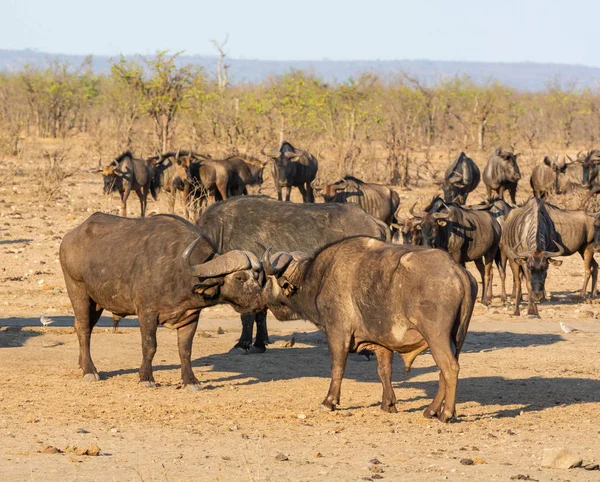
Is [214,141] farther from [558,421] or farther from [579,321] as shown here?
[558,421]

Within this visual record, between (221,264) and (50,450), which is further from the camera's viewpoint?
(221,264)

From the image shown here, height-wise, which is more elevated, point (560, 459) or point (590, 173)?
point (590, 173)

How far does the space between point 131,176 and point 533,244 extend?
36.0 feet

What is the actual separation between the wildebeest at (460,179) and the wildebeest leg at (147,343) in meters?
14.9

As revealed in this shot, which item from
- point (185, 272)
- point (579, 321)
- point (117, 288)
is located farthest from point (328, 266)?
point (579, 321)

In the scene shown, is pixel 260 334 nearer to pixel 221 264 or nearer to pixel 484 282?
pixel 221 264

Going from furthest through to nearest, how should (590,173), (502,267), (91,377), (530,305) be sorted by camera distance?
(590,173), (502,267), (530,305), (91,377)

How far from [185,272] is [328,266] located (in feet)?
4.26

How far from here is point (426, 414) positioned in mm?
8078

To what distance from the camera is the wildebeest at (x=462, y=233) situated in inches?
626

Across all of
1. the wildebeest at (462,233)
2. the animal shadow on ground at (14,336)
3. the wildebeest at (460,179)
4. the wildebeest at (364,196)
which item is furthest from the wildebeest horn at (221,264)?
the wildebeest at (460,179)

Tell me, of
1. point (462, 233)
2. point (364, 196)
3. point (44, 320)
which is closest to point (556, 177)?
point (364, 196)

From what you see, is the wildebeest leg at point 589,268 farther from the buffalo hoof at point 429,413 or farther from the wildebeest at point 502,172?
the buffalo hoof at point 429,413

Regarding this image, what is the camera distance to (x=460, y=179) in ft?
79.5
